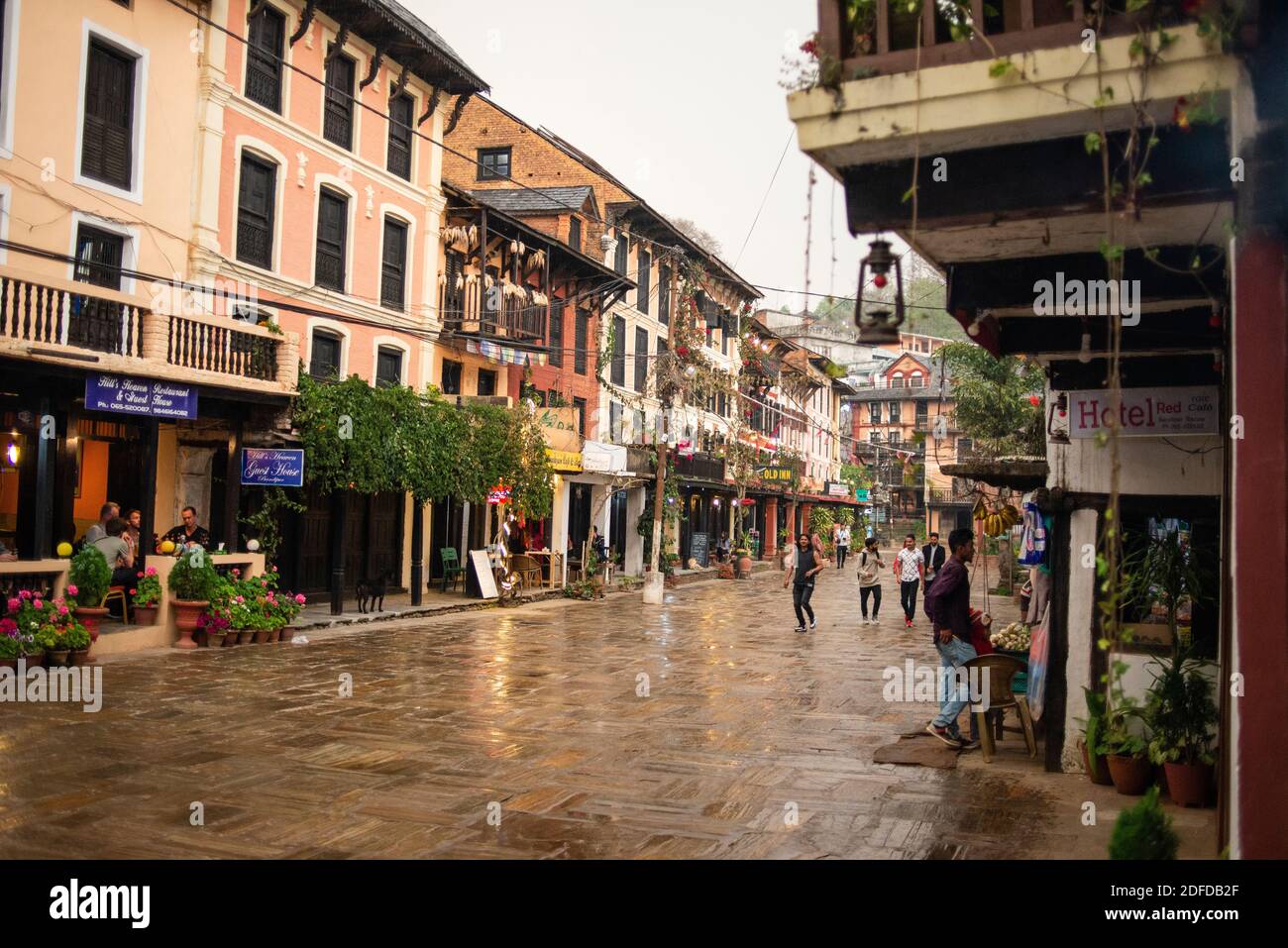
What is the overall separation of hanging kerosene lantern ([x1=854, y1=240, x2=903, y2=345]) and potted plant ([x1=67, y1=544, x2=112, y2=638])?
1063 cm

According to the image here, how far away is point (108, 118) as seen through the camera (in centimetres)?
1638

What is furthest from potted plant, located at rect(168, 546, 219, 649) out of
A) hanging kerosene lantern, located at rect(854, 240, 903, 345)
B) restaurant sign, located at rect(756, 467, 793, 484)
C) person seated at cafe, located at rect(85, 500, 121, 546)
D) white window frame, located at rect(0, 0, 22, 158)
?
restaurant sign, located at rect(756, 467, 793, 484)

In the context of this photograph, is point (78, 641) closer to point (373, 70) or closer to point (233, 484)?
point (233, 484)

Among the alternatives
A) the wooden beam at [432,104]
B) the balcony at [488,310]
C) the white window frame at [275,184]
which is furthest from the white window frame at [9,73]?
the balcony at [488,310]

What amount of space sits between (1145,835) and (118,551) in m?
12.9

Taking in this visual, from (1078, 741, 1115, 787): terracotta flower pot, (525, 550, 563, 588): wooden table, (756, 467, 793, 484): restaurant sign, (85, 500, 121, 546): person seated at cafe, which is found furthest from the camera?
(756, 467, 793, 484): restaurant sign

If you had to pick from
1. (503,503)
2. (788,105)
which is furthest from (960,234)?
(503,503)

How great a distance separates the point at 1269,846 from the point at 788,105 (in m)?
4.17

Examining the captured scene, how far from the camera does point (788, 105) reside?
213 inches

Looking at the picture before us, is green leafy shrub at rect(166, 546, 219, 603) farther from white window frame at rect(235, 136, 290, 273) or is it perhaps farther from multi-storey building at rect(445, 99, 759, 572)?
multi-storey building at rect(445, 99, 759, 572)

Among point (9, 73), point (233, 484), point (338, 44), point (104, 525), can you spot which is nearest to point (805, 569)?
point (233, 484)

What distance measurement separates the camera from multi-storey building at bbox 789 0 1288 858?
4.53 m

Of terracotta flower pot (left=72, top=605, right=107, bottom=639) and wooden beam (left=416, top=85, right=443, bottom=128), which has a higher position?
wooden beam (left=416, top=85, right=443, bottom=128)
